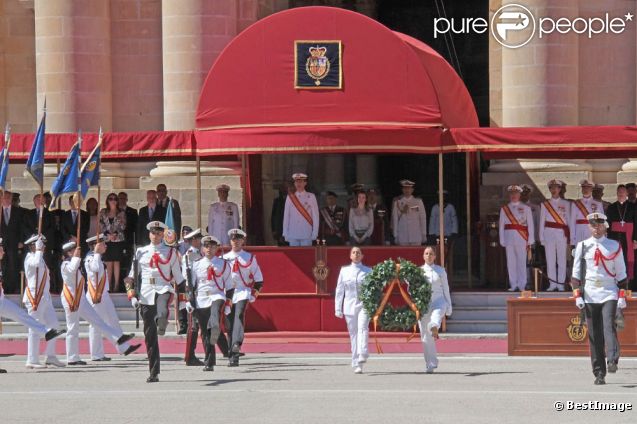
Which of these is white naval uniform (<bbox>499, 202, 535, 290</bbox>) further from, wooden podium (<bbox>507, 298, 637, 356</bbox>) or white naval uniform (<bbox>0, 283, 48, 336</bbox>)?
white naval uniform (<bbox>0, 283, 48, 336</bbox>)

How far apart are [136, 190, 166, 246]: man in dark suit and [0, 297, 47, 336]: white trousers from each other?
5650 mm

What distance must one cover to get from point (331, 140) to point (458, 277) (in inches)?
261

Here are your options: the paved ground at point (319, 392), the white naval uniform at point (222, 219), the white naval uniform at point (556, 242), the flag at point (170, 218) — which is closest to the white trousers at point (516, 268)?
the white naval uniform at point (556, 242)

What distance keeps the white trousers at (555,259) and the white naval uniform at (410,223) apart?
2103mm

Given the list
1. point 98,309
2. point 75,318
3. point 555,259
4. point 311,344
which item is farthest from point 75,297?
Result: point 555,259

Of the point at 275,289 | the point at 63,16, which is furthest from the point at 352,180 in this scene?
the point at 275,289

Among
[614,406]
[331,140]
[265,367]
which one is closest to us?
[614,406]

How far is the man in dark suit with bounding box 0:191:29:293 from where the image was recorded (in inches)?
1030

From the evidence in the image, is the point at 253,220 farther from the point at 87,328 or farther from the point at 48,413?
the point at 48,413

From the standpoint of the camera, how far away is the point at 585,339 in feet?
69.3

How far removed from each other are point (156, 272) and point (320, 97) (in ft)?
20.1

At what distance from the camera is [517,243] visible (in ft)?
82.6

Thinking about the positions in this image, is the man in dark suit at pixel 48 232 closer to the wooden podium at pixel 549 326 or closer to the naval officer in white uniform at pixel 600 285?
the wooden podium at pixel 549 326

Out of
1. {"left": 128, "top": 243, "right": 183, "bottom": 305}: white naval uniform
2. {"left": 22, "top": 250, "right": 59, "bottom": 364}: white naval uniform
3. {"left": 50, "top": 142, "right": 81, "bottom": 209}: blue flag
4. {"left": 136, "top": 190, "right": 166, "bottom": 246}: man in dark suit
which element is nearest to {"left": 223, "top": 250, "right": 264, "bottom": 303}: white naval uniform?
{"left": 128, "top": 243, "right": 183, "bottom": 305}: white naval uniform
